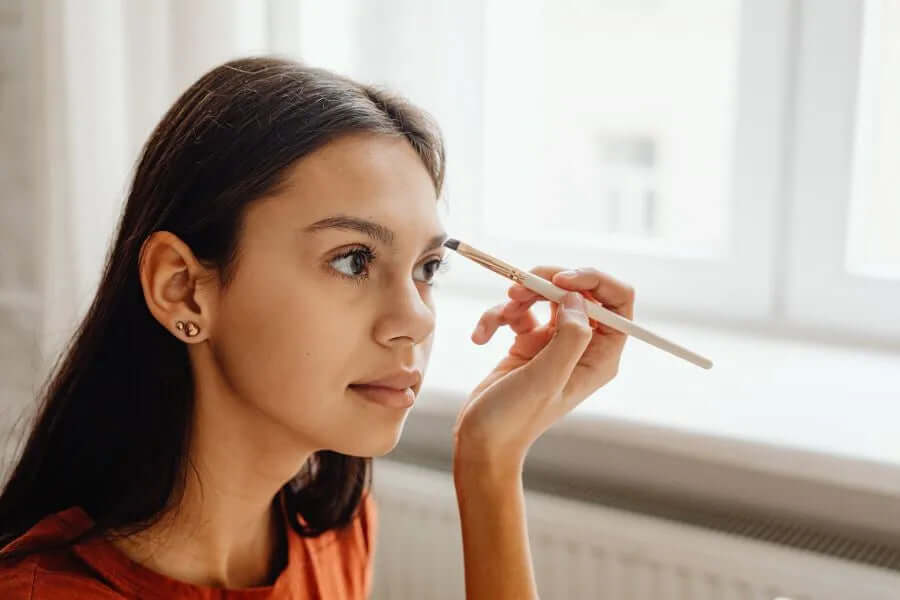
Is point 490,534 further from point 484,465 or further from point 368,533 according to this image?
point 368,533

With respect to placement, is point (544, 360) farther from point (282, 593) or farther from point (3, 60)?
point (3, 60)

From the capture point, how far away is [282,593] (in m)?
1.12

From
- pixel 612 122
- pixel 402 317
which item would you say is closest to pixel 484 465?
pixel 402 317

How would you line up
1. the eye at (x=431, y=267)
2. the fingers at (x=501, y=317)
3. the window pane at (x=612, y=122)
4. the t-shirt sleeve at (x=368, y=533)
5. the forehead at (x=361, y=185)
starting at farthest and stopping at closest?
the window pane at (x=612, y=122), the t-shirt sleeve at (x=368, y=533), the fingers at (x=501, y=317), the eye at (x=431, y=267), the forehead at (x=361, y=185)

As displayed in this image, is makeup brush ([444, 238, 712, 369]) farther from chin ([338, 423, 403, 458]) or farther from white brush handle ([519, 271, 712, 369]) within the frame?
chin ([338, 423, 403, 458])

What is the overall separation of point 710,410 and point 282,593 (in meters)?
0.52

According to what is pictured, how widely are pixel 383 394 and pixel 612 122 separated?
3.02 ft

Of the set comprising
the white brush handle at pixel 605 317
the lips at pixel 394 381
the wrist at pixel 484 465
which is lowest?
the wrist at pixel 484 465

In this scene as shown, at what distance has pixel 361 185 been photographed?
96 centimetres

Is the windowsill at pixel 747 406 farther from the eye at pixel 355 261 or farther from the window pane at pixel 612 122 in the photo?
the eye at pixel 355 261

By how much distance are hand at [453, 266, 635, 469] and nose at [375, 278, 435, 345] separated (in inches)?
3.9

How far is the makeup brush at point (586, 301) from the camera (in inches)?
39.2

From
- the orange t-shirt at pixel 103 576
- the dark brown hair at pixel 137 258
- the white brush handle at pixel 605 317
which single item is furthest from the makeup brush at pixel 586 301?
the orange t-shirt at pixel 103 576

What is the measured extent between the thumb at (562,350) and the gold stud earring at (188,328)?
0.29m
